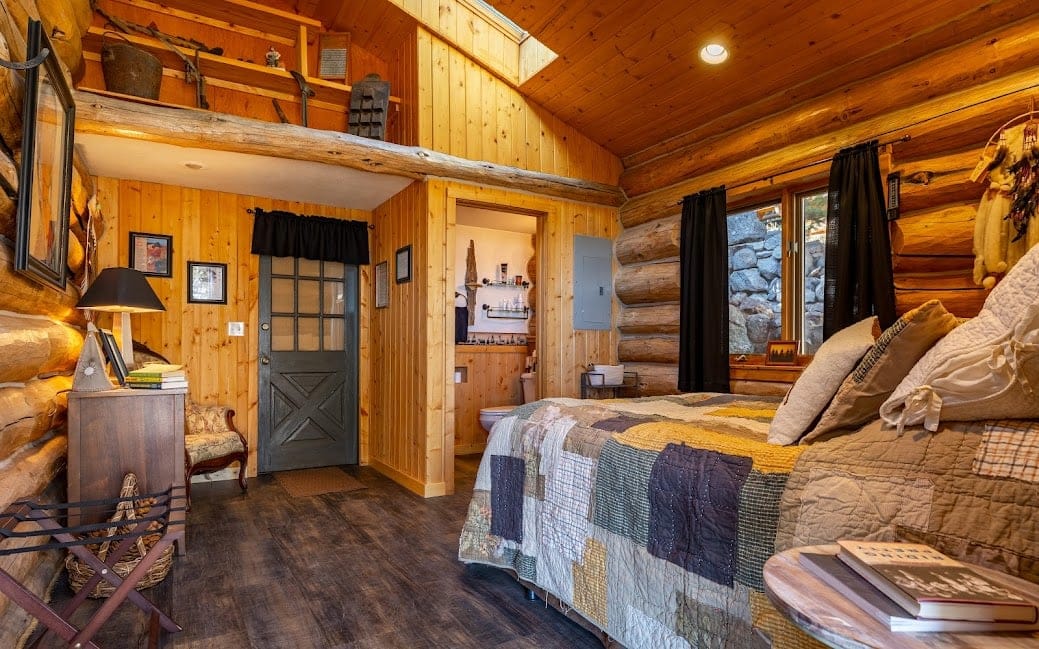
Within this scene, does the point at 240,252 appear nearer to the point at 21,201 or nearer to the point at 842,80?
the point at 21,201

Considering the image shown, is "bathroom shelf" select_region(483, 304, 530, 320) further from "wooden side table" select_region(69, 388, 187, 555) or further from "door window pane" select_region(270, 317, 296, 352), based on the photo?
"wooden side table" select_region(69, 388, 187, 555)

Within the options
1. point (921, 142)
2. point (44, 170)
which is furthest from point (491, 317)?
point (44, 170)

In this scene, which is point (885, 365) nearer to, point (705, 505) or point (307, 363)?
point (705, 505)

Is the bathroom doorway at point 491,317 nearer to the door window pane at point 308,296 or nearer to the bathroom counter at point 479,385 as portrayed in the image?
the bathroom counter at point 479,385

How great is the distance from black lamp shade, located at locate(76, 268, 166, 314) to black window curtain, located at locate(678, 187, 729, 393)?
3.43m

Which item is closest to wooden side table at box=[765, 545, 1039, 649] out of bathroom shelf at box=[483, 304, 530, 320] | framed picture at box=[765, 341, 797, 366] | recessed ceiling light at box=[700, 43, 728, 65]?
framed picture at box=[765, 341, 797, 366]

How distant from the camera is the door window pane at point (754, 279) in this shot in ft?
12.6

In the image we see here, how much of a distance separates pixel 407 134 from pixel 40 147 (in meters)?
2.42

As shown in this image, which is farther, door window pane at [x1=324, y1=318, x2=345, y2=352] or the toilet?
door window pane at [x1=324, y1=318, x2=345, y2=352]

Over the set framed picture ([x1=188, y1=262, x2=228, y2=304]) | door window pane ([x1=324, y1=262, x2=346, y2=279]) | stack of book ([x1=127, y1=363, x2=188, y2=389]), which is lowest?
stack of book ([x1=127, y1=363, x2=188, y2=389])

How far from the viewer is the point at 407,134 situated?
4.20 metres

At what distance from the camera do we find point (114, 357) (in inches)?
118

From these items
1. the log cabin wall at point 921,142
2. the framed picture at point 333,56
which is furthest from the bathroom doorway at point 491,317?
the log cabin wall at point 921,142

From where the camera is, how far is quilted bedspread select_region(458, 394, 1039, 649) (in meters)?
1.12
